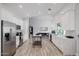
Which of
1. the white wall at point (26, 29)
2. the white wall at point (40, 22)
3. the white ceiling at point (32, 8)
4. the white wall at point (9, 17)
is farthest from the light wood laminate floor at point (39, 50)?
the white ceiling at point (32, 8)

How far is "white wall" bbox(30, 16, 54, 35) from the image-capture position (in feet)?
8.80

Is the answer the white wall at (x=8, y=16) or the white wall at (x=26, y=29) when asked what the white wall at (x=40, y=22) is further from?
the white wall at (x=8, y=16)

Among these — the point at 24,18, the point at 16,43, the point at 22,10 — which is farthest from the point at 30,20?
the point at 16,43

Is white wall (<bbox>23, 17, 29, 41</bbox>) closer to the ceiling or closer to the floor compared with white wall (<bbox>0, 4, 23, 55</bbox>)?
closer to the floor

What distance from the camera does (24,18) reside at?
274 cm

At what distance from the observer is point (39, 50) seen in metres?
2.72

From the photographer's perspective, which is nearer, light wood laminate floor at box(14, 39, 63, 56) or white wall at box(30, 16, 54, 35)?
light wood laminate floor at box(14, 39, 63, 56)

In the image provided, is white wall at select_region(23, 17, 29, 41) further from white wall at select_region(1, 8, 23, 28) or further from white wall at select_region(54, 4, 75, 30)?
white wall at select_region(54, 4, 75, 30)

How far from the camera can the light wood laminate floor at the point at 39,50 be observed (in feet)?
8.21

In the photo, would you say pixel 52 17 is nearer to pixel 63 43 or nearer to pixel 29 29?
pixel 29 29

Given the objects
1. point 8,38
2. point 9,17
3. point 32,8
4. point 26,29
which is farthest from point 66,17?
point 8,38

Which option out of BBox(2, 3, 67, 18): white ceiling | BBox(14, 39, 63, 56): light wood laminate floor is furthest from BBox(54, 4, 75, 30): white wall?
BBox(14, 39, 63, 56): light wood laminate floor

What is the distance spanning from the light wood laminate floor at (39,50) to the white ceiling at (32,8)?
2.48 feet

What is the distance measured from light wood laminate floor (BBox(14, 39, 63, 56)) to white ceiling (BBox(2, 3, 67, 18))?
2.48 ft
